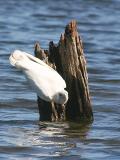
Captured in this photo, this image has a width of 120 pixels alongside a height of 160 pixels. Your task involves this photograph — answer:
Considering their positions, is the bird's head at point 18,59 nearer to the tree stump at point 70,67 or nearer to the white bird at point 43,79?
the white bird at point 43,79

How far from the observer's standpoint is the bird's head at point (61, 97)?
30.8 ft

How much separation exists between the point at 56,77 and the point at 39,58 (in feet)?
1.29

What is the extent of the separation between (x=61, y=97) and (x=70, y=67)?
51 cm

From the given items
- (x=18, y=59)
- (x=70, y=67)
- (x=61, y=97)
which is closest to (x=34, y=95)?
(x=70, y=67)

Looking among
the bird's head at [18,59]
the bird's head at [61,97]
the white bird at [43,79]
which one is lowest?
the bird's head at [61,97]

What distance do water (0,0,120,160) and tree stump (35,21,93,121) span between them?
0.27 m

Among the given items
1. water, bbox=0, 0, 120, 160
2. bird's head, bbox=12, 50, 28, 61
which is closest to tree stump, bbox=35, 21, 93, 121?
water, bbox=0, 0, 120, 160

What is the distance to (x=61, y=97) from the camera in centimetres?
941

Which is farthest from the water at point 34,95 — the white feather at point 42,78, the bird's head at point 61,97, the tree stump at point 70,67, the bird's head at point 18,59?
the bird's head at point 18,59

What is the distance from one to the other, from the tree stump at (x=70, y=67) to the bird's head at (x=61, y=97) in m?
0.35

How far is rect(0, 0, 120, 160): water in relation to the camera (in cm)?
912

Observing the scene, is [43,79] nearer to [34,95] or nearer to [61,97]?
[61,97]

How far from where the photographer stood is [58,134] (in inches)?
387

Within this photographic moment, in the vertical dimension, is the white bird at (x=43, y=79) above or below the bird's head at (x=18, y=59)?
below
